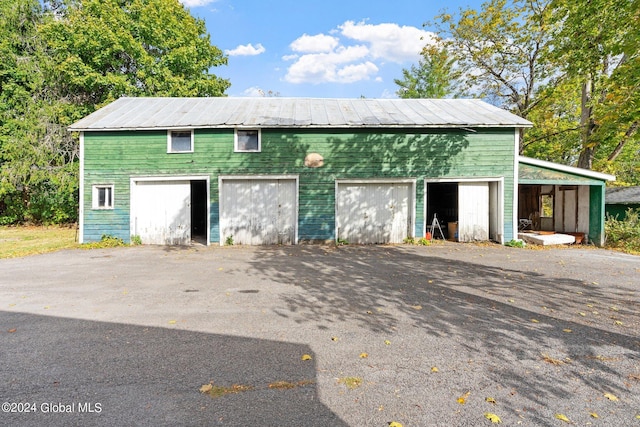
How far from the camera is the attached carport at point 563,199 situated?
12195 millimetres

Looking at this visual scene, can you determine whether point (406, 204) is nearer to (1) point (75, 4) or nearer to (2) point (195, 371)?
(2) point (195, 371)

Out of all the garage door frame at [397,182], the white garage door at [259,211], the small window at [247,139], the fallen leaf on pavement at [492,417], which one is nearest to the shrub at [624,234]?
the garage door frame at [397,182]

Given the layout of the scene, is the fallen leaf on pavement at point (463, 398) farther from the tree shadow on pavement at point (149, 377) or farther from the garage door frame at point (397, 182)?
the garage door frame at point (397, 182)

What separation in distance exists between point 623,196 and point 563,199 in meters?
4.40

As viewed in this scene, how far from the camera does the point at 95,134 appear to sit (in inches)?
Result: 469

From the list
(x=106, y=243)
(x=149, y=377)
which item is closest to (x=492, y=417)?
(x=149, y=377)

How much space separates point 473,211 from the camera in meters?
12.6

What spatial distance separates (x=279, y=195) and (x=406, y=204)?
4780 millimetres

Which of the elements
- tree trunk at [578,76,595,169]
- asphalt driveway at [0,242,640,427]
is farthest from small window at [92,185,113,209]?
tree trunk at [578,76,595,169]

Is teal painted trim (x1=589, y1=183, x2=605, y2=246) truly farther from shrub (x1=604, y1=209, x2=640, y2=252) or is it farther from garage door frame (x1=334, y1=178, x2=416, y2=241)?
garage door frame (x1=334, y1=178, x2=416, y2=241)

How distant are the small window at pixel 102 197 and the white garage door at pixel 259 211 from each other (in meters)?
4.13

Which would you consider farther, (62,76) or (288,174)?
(62,76)

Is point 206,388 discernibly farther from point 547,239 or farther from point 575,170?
point 575,170

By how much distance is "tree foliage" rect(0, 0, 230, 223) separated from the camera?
1748cm
